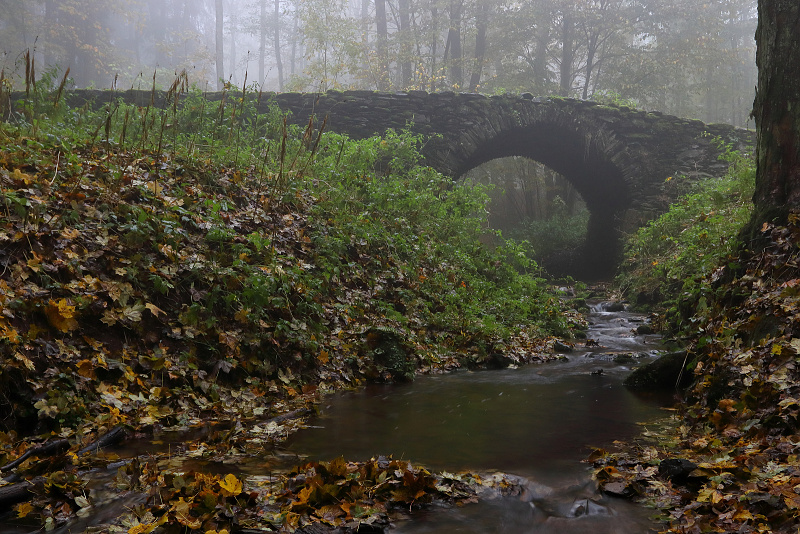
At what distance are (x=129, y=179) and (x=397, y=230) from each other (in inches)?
178

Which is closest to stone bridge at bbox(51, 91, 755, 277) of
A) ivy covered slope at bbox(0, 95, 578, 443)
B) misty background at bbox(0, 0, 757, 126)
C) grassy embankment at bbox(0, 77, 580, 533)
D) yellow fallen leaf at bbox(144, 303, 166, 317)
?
grassy embankment at bbox(0, 77, 580, 533)

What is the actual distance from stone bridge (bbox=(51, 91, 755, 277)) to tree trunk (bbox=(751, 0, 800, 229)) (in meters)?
9.20

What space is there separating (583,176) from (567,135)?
2.61 m

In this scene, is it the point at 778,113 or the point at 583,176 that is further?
the point at 583,176

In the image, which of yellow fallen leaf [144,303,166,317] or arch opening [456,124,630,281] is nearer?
yellow fallen leaf [144,303,166,317]

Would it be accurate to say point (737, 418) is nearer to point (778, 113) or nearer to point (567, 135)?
point (778, 113)

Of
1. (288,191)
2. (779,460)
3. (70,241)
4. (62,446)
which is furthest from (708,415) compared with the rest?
(288,191)

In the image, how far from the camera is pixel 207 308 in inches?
192

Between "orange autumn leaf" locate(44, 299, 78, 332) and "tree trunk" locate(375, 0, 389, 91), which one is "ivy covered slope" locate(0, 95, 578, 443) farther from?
"tree trunk" locate(375, 0, 389, 91)

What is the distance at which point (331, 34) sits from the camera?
27109 millimetres

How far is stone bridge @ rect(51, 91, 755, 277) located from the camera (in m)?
14.0

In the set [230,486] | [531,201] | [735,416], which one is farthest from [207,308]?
[531,201]

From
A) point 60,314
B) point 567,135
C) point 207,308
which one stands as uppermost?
point 567,135

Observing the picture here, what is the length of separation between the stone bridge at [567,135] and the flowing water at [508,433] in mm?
9289
